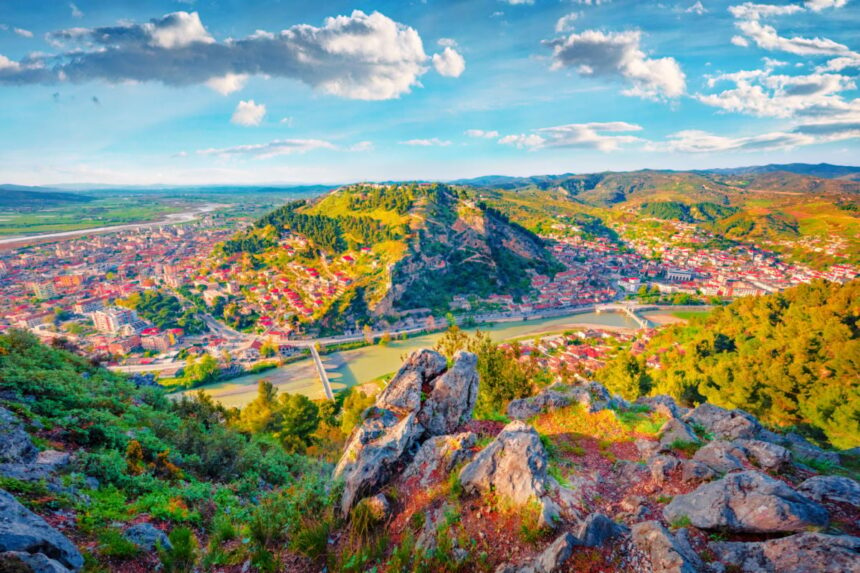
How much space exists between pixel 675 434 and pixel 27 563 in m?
9.19

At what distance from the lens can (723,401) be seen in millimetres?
16516

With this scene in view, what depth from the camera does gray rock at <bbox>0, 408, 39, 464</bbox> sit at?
480 centimetres

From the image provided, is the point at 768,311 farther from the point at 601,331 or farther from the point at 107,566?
the point at 107,566

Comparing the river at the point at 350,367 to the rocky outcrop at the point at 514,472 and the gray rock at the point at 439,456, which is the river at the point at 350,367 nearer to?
the gray rock at the point at 439,456

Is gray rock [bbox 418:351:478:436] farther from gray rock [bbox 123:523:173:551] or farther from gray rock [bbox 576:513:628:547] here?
gray rock [bbox 123:523:173:551]

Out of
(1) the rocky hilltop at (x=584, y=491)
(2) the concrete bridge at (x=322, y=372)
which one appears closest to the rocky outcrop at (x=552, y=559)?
(1) the rocky hilltop at (x=584, y=491)

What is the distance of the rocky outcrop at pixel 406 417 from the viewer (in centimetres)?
584

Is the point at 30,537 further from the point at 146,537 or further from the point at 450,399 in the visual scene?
the point at 450,399

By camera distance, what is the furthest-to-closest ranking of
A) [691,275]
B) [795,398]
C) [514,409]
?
[691,275] → [795,398] → [514,409]

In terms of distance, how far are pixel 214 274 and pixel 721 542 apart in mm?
72994

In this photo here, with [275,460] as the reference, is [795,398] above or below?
below

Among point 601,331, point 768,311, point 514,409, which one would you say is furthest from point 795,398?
point 601,331

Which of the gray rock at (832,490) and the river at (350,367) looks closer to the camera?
the gray rock at (832,490)

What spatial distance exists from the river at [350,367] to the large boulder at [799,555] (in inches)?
1110
